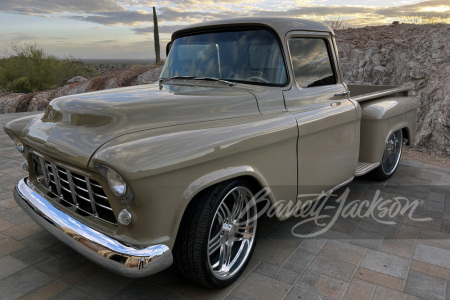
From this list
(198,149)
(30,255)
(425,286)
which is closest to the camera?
(198,149)

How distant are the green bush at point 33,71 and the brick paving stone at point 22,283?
71.0 feet

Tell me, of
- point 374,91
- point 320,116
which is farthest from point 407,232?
point 374,91

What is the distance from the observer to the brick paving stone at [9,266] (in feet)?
8.39

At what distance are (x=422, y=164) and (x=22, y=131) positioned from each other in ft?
17.2

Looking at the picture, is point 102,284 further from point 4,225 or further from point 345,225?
point 345,225

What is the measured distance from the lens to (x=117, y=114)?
2.21 m

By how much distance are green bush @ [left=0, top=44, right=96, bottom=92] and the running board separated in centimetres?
2171

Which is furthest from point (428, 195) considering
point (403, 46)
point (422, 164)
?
point (403, 46)

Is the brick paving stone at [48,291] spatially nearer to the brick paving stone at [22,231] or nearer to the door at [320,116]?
the brick paving stone at [22,231]

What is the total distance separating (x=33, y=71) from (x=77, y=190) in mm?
23217

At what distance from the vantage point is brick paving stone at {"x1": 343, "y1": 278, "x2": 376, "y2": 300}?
2.31 meters

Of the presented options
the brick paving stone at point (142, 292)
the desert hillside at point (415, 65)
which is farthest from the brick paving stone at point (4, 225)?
the desert hillside at point (415, 65)

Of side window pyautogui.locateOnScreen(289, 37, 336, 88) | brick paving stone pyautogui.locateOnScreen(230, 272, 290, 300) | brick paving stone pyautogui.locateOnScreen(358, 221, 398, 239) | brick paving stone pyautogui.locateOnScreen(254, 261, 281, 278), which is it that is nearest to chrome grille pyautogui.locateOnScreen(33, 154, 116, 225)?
brick paving stone pyautogui.locateOnScreen(230, 272, 290, 300)

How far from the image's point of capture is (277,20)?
298 cm
